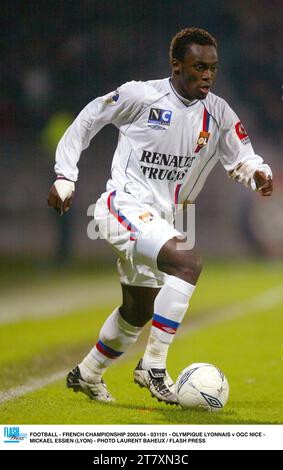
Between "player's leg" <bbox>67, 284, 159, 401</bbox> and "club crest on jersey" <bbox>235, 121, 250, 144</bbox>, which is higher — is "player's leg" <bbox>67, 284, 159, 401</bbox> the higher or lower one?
the lower one

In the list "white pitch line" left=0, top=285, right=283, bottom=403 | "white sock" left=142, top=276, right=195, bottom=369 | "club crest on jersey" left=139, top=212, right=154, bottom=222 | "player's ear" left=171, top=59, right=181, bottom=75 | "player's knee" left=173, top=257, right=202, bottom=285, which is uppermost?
"player's ear" left=171, top=59, right=181, bottom=75

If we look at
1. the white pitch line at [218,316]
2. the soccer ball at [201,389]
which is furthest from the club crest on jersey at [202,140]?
the white pitch line at [218,316]

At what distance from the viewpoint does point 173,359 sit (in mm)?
7484

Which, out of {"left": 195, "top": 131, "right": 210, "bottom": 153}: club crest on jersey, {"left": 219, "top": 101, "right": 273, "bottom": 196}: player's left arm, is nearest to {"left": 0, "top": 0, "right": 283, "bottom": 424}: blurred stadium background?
{"left": 219, "top": 101, "right": 273, "bottom": 196}: player's left arm

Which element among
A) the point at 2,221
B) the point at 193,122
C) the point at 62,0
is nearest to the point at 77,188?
the point at 2,221

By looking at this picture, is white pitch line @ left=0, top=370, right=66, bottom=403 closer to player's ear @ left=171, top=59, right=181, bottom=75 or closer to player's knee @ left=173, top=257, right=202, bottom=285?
player's knee @ left=173, top=257, right=202, bottom=285

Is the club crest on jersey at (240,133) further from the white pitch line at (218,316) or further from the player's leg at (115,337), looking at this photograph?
the white pitch line at (218,316)

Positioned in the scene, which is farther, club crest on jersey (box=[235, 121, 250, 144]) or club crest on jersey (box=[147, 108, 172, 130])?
club crest on jersey (box=[235, 121, 250, 144])

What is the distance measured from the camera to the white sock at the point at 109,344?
526cm

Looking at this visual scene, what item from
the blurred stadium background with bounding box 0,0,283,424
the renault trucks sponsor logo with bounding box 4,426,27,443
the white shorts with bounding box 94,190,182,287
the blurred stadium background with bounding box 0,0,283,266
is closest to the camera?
the renault trucks sponsor logo with bounding box 4,426,27,443

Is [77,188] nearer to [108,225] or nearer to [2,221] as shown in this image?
[2,221]

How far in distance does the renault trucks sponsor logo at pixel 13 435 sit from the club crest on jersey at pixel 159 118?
5.99ft

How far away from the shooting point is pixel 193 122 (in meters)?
5.11

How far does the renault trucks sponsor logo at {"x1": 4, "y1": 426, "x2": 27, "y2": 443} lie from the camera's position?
4426mm
